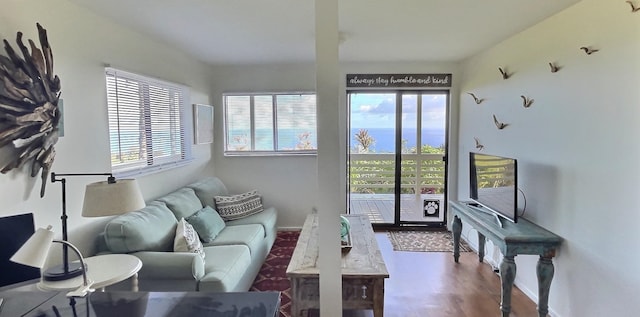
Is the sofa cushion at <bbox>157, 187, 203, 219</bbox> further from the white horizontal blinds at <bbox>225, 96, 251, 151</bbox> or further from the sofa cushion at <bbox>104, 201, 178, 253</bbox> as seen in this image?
the white horizontal blinds at <bbox>225, 96, 251, 151</bbox>

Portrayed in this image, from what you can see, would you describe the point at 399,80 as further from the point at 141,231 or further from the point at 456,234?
the point at 141,231

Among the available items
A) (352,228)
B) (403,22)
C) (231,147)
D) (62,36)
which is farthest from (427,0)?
(231,147)

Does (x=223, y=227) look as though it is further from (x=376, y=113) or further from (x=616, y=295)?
(x=616, y=295)

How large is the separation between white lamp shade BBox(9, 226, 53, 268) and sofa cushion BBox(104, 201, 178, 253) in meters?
1.38

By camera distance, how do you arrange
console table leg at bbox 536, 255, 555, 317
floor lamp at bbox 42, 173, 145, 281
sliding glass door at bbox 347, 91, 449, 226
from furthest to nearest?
Answer: sliding glass door at bbox 347, 91, 449, 226 < console table leg at bbox 536, 255, 555, 317 < floor lamp at bbox 42, 173, 145, 281

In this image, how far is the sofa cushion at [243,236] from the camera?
320 cm

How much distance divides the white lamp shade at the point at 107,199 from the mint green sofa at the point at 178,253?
54 centimetres

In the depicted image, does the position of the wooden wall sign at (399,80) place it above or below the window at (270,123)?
above

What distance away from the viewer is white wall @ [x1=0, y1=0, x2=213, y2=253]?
197 centimetres

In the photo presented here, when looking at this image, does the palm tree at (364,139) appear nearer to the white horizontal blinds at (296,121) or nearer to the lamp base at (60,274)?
the white horizontal blinds at (296,121)

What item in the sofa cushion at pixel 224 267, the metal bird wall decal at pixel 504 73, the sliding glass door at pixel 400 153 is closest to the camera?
the sofa cushion at pixel 224 267

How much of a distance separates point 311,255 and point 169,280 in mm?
1026

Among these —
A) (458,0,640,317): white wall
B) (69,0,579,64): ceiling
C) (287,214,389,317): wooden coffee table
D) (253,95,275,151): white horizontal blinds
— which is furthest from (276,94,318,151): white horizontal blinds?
(287,214,389,317): wooden coffee table

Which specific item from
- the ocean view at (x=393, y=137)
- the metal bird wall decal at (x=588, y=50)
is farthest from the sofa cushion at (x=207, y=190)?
the metal bird wall decal at (x=588, y=50)
